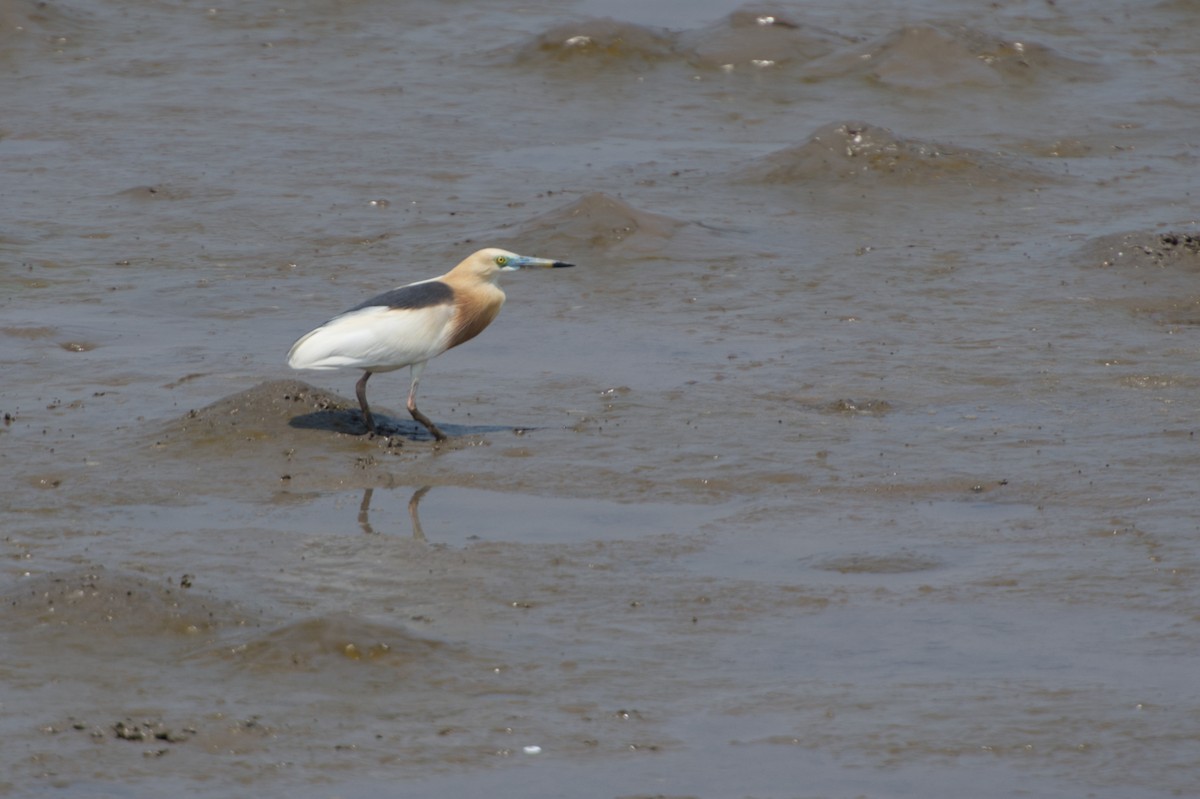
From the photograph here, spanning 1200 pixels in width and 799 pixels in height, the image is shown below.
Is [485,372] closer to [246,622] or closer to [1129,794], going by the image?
[246,622]

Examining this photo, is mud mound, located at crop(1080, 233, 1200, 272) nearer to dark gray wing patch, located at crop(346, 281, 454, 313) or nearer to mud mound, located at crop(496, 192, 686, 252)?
mud mound, located at crop(496, 192, 686, 252)

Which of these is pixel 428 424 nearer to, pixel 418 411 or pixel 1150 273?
pixel 418 411

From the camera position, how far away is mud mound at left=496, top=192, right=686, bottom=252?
A: 39.8 ft

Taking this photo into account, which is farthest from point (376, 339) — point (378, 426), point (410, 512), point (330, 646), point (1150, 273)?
point (1150, 273)

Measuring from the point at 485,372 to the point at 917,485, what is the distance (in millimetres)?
2791

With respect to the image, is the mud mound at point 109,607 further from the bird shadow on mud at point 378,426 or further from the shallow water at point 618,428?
the bird shadow on mud at point 378,426

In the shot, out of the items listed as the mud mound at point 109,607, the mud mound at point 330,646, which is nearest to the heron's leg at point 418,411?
the mud mound at point 109,607

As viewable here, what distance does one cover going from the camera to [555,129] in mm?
15750

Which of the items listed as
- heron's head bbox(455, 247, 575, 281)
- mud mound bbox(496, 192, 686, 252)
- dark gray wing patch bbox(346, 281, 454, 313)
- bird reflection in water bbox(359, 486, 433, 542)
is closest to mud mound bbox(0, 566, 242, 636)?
bird reflection in water bbox(359, 486, 433, 542)

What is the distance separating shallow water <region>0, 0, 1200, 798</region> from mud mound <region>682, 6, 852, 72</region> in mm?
51

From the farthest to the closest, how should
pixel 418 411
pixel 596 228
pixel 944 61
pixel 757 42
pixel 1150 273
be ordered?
pixel 757 42, pixel 944 61, pixel 596 228, pixel 1150 273, pixel 418 411

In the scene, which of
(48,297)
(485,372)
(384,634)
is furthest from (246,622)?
(48,297)

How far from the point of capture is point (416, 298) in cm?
869

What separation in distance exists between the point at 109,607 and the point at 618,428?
3.06 m
